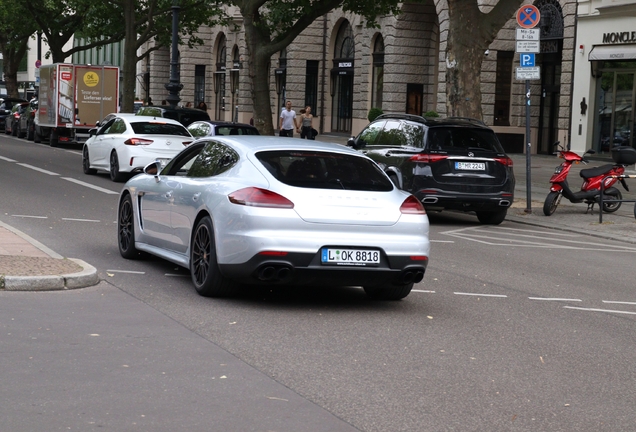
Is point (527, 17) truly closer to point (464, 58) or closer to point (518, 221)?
point (464, 58)

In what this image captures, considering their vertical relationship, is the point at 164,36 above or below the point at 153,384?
above

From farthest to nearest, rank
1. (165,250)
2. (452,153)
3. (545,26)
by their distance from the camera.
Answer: (545,26) < (452,153) < (165,250)

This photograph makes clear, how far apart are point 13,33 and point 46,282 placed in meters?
57.5

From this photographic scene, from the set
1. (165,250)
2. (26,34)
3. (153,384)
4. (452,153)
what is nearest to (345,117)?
(26,34)

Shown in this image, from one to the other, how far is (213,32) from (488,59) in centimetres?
2721

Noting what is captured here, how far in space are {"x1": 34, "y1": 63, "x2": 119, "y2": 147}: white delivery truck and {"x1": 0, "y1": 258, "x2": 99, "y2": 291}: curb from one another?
2831 cm

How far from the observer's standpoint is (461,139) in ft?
55.7

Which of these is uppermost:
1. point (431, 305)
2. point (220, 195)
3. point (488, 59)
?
point (488, 59)

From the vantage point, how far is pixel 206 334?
757cm

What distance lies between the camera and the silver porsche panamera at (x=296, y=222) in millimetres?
8547

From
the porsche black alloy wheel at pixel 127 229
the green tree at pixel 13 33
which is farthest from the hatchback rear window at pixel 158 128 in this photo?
the green tree at pixel 13 33

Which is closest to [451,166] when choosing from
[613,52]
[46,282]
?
[46,282]

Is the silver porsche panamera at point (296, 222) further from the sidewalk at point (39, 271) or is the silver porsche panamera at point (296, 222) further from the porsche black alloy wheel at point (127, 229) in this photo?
the porsche black alloy wheel at point (127, 229)

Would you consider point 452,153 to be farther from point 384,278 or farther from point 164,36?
point 164,36
